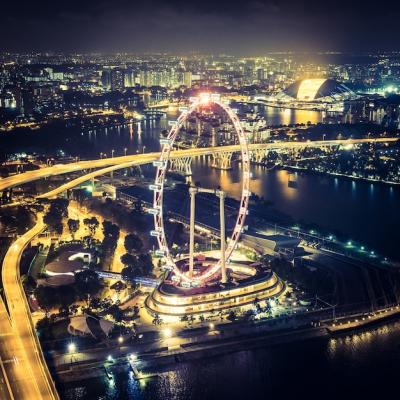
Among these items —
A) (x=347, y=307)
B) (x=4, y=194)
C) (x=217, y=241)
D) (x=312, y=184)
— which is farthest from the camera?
(x=312, y=184)

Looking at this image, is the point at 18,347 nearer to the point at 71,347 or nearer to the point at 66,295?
the point at 71,347

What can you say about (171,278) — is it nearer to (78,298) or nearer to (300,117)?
(78,298)

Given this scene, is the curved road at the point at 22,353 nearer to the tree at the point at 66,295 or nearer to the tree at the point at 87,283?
the tree at the point at 66,295

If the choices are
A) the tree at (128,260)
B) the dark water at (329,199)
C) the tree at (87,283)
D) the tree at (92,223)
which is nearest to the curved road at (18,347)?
the tree at (87,283)

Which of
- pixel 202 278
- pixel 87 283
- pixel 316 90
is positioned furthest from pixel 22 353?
pixel 316 90

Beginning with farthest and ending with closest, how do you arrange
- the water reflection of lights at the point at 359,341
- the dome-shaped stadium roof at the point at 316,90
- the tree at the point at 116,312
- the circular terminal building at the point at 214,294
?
the dome-shaped stadium roof at the point at 316,90 → the circular terminal building at the point at 214,294 → the tree at the point at 116,312 → the water reflection of lights at the point at 359,341

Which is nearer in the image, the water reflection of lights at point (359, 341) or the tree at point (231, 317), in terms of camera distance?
the water reflection of lights at point (359, 341)

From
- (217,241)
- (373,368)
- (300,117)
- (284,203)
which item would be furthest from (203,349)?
(300,117)
